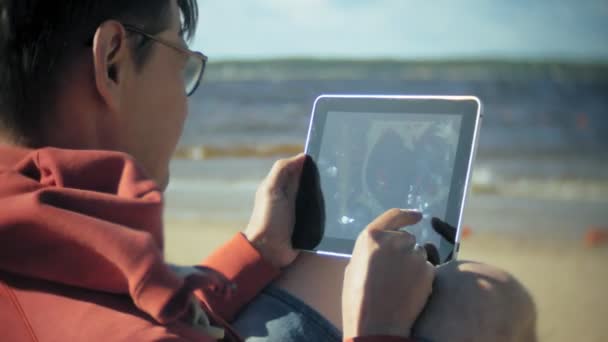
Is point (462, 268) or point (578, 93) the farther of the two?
point (578, 93)

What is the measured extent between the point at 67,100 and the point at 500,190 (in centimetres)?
695

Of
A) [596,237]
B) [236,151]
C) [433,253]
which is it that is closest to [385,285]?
[433,253]

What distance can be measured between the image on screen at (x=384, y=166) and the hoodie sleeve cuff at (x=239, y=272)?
0.16m

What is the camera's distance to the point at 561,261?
204 inches

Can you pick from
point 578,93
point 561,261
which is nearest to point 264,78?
point 578,93

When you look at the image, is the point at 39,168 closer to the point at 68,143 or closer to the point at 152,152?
the point at 68,143

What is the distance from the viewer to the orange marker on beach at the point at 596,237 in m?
5.70

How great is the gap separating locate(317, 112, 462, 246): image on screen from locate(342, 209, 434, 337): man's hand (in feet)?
0.69

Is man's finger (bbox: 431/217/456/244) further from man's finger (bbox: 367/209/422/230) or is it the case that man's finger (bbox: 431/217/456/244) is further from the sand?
the sand

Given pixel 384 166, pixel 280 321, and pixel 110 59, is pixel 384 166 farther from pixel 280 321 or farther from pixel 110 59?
pixel 110 59

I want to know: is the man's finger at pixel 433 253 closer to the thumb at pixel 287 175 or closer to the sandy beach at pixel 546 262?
the thumb at pixel 287 175

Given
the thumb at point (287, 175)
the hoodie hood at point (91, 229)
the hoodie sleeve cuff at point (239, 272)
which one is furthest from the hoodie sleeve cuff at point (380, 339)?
the thumb at point (287, 175)

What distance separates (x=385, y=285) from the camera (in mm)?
1194

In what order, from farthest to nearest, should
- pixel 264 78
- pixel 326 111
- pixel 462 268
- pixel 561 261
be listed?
pixel 264 78
pixel 561 261
pixel 326 111
pixel 462 268
